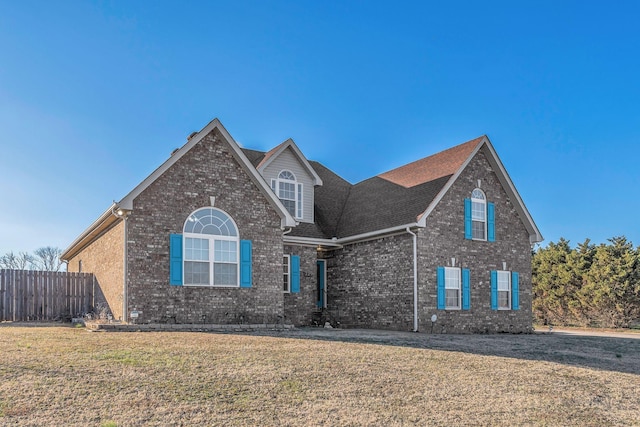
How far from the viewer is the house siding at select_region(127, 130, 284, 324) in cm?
1558

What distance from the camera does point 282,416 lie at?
719 centimetres

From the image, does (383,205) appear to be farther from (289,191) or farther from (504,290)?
(504,290)

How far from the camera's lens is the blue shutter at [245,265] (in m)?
17.1

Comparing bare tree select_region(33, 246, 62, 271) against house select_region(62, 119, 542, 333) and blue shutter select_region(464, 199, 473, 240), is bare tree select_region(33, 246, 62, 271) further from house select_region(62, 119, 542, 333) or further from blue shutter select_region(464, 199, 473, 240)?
blue shutter select_region(464, 199, 473, 240)

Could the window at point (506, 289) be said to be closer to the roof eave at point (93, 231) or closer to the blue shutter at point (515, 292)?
the blue shutter at point (515, 292)

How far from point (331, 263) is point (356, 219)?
198 cm

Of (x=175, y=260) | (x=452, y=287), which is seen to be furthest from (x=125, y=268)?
(x=452, y=287)

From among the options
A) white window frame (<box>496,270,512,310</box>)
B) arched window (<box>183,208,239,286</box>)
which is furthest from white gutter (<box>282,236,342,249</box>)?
white window frame (<box>496,270,512,310</box>)

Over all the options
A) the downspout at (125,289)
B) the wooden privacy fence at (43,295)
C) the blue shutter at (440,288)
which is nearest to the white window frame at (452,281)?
the blue shutter at (440,288)

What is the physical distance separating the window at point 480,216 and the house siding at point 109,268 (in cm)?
1175

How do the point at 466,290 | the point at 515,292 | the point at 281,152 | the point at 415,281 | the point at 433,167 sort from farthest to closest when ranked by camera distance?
1. the point at 433,167
2. the point at 515,292
3. the point at 281,152
4. the point at 466,290
5. the point at 415,281

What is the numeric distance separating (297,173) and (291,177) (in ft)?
0.94

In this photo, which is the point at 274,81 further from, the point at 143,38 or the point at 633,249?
the point at 633,249

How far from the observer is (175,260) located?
52.5 ft
